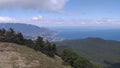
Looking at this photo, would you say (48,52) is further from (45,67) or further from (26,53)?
(45,67)

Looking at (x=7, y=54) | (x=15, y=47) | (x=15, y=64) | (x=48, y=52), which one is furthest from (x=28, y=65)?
(x=48, y=52)

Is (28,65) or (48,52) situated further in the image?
(48,52)

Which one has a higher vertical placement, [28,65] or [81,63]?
[28,65]

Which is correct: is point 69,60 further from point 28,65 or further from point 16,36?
point 28,65

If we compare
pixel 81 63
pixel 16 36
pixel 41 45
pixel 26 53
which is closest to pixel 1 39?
pixel 16 36

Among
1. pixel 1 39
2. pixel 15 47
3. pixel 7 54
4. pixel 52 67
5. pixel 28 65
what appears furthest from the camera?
pixel 1 39

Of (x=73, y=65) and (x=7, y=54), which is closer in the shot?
(x=7, y=54)

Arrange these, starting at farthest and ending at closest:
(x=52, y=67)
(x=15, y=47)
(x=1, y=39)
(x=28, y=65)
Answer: (x=1, y=39) → (x=15, y=47) → (x=52, y=67) → (x=28, y=65)

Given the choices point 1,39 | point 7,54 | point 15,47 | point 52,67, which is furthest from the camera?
point 1,39

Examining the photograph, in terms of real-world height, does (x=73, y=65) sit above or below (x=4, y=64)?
below
